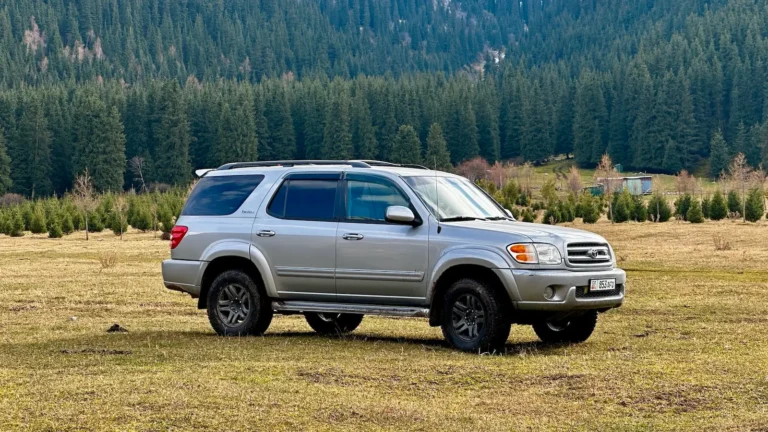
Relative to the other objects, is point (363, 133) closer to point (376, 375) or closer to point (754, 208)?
point (754, 208)

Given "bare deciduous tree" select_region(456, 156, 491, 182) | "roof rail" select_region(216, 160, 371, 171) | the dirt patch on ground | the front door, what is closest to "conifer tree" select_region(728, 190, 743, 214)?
"roof rail" select_region(216, 160, 371, 171)

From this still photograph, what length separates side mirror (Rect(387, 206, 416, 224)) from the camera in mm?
13414

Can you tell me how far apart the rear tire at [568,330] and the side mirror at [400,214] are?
227 centimetres

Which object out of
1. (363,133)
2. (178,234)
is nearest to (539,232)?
(178,234)

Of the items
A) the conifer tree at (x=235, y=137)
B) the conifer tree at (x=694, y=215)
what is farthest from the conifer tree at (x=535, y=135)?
the conifer tree at (x=694, y=215)

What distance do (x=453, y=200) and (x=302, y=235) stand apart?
198 cm

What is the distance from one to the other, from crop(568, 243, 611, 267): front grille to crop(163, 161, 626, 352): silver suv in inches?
0.7

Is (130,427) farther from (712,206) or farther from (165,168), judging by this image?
(165,168)

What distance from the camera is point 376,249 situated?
13.7m

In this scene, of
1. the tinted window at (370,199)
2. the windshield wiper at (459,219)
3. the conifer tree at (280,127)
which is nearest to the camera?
the windshield wiper at (459,219)

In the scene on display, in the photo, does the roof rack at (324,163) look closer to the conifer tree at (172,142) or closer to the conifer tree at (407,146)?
the conifer tree at (172,142)

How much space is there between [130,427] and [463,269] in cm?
556

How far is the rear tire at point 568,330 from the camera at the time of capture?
14172 millimetres

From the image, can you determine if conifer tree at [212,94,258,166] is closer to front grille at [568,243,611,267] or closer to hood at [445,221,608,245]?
hood at [445,221,608,245]
